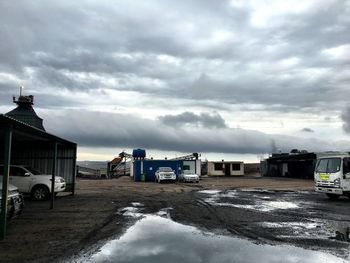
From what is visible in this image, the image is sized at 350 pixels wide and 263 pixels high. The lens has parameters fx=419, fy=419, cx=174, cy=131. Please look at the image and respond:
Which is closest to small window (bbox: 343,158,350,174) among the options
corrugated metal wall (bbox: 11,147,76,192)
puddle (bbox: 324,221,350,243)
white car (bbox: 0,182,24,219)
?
puddle (bbox: 324,221,350,243)

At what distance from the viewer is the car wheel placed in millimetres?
21438

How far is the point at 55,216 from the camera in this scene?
1511 cm

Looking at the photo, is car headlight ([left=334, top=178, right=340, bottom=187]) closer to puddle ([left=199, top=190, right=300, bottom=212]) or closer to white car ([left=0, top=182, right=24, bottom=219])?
puddle ([left=199, top=190, right=300, bottom=212])

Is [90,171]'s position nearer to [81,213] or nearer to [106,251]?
[81,213]

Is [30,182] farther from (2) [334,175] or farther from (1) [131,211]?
(2) [334,175]

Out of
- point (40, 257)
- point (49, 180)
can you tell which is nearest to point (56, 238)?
point (40, 257)

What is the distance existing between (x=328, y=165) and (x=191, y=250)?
16.0m

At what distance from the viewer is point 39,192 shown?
21.5 meters

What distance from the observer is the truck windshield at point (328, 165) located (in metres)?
22.3

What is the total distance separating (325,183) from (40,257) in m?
18.2

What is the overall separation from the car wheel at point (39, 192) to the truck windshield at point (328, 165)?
48.7ft

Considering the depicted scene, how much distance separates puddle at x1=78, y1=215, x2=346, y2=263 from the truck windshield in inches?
528

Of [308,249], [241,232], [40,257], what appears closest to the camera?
[40,257]

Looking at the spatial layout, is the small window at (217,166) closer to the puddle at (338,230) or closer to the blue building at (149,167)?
the blue building at (149,167)
